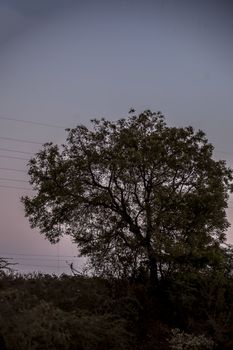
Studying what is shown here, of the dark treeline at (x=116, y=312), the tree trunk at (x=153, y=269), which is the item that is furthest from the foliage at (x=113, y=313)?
the tree trunk at (x=153, y=269)

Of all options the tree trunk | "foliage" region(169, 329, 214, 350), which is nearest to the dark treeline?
"foliage" region(169, 329, 214, 350)

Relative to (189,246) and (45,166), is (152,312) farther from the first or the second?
(45,166)

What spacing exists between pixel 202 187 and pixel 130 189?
3.18 metres

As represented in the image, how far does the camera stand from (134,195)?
87.6 feet

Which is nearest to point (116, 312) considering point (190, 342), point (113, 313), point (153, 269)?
point (113, 313)

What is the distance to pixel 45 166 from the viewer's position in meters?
27.9

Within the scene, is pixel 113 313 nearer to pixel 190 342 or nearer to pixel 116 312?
pixel 116 312

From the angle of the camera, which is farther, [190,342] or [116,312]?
[116,312]

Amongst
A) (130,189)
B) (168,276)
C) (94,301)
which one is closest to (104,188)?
(130,189)

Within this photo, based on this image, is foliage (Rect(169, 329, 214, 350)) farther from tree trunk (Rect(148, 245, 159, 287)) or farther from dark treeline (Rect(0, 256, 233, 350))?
tree trunk (Rect(148, 245, 159, 287))

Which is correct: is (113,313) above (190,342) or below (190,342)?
above

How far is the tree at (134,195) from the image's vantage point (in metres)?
25.6

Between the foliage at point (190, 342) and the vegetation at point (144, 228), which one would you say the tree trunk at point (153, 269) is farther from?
the foliage at point (190, 342)

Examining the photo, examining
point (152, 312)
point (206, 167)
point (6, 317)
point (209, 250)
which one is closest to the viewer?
point (6, 317)
